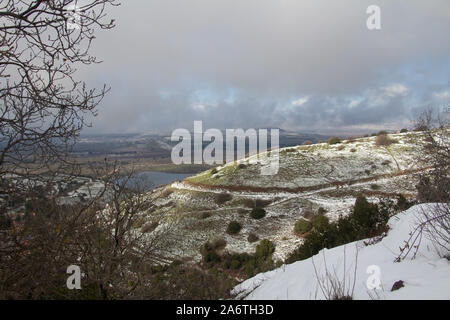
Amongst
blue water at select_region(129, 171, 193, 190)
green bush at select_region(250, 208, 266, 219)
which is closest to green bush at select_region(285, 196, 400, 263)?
blue water at select_region(129, 171, 193, 190)

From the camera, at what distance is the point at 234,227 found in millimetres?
24672

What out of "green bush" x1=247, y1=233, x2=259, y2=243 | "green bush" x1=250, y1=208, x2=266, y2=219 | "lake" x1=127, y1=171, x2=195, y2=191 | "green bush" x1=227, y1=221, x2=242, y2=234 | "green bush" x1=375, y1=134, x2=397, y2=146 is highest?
"green bush" x1=375, y1=134, x2=397, y2=146

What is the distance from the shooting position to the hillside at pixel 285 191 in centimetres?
2411

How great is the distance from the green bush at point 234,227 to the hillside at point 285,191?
0.52m

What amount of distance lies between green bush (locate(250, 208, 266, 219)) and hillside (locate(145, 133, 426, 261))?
19.8 inches

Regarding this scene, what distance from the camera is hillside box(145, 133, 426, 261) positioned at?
79.1 feet

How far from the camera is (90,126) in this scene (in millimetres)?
3848

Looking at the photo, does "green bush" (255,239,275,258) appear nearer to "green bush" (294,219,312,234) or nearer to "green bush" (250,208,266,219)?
"green bush" (294,219,312,234)

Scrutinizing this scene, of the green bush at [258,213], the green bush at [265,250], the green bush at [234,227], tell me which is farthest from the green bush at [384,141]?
the green bush at [265,250]

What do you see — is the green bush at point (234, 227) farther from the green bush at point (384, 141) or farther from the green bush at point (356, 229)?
the green bush at point (384, 141)

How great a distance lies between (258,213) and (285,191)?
832 cm

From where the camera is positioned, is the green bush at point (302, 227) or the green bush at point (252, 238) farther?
the green bush at point (252, 238)
